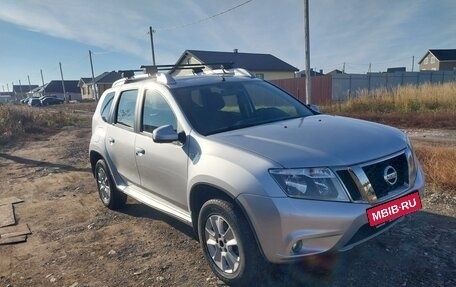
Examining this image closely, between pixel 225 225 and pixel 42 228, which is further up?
pixel 225 225

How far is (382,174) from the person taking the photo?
2.59 m

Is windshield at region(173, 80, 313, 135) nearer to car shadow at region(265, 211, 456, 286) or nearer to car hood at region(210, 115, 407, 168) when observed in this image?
car hood at region(210, 115, 407, 168)

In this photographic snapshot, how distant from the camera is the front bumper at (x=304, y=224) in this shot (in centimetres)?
236

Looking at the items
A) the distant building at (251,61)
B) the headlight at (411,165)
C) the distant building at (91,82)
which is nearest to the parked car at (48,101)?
the distant building at (91,82)

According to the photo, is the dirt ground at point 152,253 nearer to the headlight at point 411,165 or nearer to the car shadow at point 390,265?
the car shadow at point 390,265

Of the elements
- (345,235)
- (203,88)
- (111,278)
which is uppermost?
(203,88)

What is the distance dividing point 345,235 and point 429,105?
47.7 feet

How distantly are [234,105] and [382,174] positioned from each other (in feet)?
5.74

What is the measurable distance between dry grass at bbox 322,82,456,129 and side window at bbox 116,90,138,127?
9.92 m

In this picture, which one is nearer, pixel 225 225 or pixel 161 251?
pixel 225 225

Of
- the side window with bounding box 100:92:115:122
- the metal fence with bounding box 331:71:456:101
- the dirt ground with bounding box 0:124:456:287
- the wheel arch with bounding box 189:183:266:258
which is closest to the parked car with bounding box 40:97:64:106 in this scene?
the metal fence with bounding box 331:71:456:101

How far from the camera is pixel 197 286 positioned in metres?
3.06

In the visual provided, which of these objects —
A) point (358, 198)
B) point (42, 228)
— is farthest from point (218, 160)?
point (42, 228)

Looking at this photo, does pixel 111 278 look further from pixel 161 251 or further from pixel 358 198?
pixel 358 198
